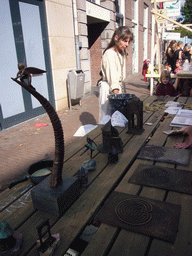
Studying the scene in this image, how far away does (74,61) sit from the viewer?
804 cm

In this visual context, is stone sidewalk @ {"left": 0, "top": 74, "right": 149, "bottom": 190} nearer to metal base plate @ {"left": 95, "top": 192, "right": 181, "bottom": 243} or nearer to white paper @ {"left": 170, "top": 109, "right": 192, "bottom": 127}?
metal base plate @ {"left": 95, "top": 192, "right": 181, "bottom": 243}

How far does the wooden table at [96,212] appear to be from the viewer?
119 cm

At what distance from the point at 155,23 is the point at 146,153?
6.26 meters

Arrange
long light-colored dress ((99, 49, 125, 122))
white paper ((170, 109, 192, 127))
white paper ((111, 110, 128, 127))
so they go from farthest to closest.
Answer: long light-colored dress ((99, 49, 125, 122)) → white paper ((111, 110, 128, 127)) → white paper ((170, 109, 192, 127))

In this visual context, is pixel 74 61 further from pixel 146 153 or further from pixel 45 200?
pixel 45 200

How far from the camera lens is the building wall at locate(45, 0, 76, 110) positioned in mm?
6890

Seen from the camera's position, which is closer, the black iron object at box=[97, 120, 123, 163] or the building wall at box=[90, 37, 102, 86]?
the black iron object at box=[97, 120, 123, 163]

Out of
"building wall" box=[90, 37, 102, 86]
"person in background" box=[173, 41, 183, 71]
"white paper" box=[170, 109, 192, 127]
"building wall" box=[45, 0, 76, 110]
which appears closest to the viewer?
"white paper" box=[170, 109, 192, 127]

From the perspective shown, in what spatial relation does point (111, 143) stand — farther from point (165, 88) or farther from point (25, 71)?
point (165, 88)

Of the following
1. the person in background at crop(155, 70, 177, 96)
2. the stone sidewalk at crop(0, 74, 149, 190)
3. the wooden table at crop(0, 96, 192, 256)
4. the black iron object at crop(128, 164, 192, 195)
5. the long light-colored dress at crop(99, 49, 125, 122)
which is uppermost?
the long light-colored dress at crop(99, 49, 125, 122)

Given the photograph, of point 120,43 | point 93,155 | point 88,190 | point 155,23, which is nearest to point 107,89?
point 120,43

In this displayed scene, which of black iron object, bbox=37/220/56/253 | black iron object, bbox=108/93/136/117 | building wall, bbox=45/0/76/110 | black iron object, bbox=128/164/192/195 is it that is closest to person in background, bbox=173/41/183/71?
building wall, bbox=45/0/76/110

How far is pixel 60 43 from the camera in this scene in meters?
7.27

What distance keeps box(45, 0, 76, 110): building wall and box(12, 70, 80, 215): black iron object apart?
597 cm
